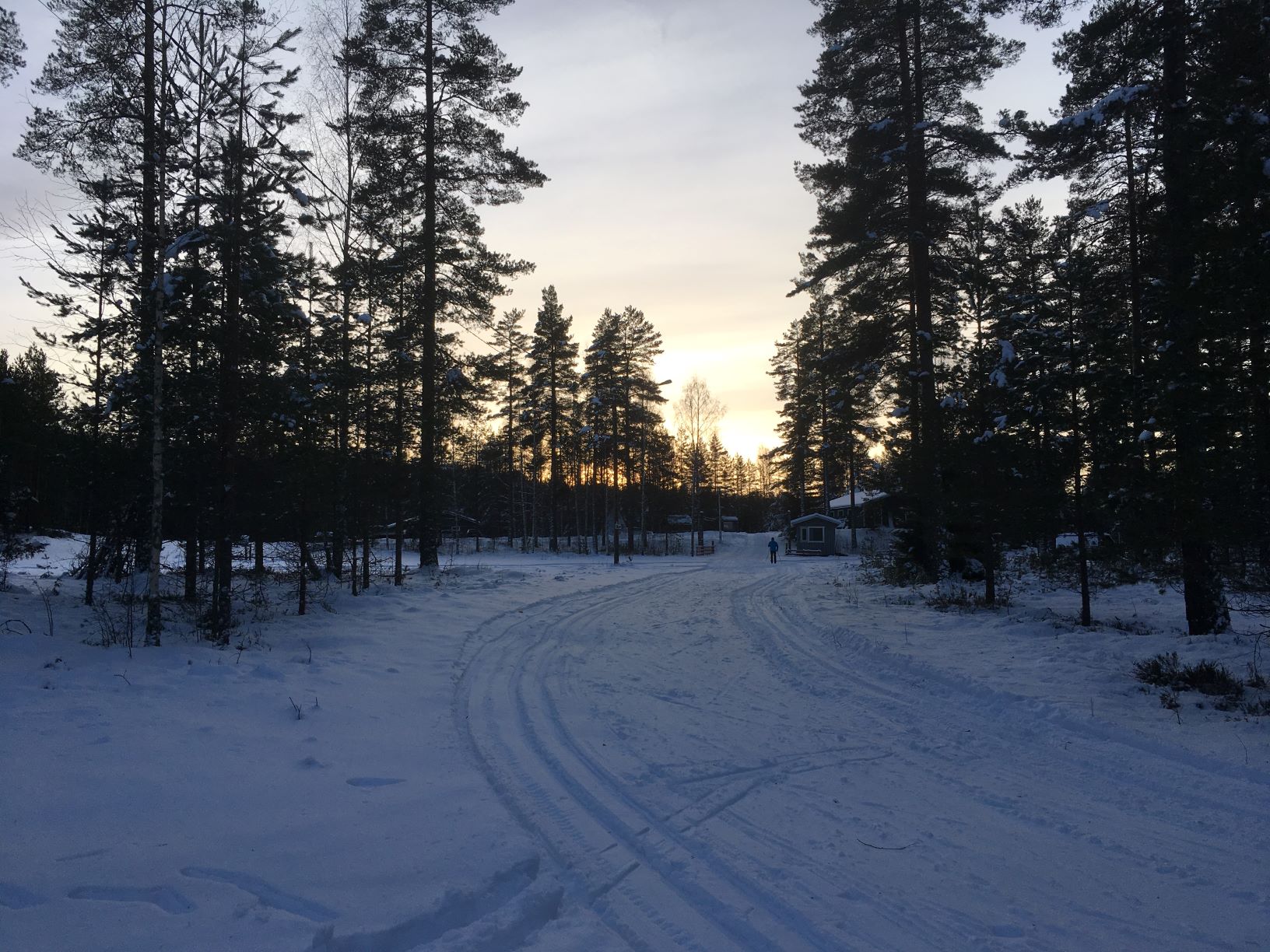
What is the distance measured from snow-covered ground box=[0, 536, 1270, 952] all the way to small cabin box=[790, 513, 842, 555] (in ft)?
124

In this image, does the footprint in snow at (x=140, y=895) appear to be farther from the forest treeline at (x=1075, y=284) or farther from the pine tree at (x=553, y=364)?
the pine tree at (x=553, y=364)

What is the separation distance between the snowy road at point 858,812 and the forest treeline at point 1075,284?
12.5 ft

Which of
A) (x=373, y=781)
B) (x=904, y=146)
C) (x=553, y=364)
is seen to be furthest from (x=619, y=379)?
(x=373, y=781)

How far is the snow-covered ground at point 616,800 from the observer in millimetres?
3512

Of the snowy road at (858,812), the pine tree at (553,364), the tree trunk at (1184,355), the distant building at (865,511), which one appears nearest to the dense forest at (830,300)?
the tree trunk at (1184,355)

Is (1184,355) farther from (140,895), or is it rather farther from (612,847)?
(140,895)

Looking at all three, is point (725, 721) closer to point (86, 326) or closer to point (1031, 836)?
point (1031, 836)

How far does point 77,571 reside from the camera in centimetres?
1330

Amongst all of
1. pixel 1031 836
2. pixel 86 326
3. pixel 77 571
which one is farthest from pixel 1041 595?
pixel 77 571

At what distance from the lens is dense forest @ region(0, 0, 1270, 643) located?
7.80 metres

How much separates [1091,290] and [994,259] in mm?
3340

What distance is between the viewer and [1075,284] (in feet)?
48.1

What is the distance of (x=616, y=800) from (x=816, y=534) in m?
44.5

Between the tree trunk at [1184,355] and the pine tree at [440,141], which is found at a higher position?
the pine tree at [440,141]
